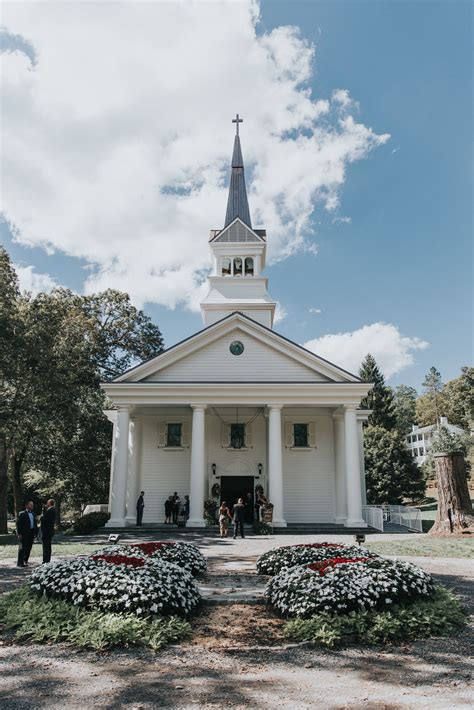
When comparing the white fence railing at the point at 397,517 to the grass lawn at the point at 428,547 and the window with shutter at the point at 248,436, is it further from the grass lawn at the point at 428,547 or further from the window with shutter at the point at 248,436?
the window with shutter at the point at 248,436

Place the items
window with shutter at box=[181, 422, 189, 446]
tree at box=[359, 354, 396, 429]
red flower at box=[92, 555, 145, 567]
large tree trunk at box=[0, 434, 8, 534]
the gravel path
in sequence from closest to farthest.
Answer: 1. the gravel path
2. red flower at box=[92, 555, 145, 567]
3. large tree trunk at box=[0, 434, 8, 534]
4. window with shutter at box=[181, 422, 189, 446]
5. tree at box=[359, 354, 396, 429]

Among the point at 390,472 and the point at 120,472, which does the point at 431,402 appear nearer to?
the point at 390,472

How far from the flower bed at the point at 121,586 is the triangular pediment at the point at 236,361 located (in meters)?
15.2

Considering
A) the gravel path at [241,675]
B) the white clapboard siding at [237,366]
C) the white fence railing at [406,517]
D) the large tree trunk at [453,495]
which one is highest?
the white clapboard siding at [237,366]

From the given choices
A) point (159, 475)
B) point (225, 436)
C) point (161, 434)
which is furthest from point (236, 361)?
point (159, 475)

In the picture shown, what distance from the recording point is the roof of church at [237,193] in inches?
1358

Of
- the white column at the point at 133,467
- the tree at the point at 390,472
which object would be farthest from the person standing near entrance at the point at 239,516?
the tree at the point at 390,472

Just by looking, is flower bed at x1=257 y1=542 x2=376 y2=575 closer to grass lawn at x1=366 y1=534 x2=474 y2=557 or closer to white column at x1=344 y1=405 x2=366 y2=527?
grass lawn at x1=366 y1=534 x2=474 y2=557

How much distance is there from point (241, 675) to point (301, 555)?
4.99 m

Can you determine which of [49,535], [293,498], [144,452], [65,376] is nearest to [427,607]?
[49,535]

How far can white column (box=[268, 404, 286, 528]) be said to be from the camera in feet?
71.0

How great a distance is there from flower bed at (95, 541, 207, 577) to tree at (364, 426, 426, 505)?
1301 inches

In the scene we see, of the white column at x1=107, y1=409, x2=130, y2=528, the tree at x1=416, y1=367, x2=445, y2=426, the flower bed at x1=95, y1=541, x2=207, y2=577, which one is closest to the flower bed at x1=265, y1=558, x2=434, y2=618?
the flower bed at x1=95, y1=541, x2=207, y2=577

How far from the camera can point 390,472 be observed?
4178 centimetres
